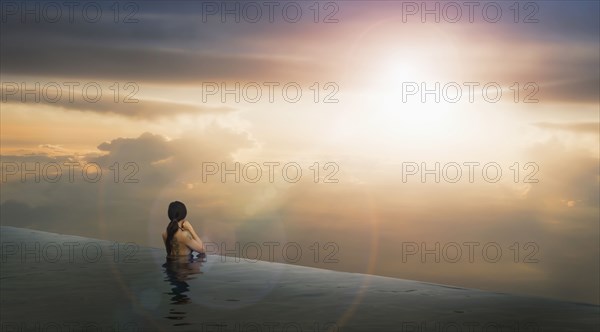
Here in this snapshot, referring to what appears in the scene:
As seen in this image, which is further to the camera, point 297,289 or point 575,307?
point 297,289

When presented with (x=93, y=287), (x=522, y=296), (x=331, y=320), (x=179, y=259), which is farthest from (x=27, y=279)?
(x=522, y=296)

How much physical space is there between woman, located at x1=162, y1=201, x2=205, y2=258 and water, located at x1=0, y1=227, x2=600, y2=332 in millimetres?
382

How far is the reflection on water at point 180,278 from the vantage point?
13734mm

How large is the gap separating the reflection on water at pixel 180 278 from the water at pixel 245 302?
23 millimetres

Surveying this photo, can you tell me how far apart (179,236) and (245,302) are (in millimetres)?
4988

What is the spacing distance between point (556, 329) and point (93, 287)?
1055 cm

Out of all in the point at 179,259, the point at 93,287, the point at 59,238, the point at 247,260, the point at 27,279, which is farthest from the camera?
the point at 59,238

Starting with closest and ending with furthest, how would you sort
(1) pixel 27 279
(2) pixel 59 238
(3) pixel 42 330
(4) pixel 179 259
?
(3) pixel 42 330, (1) pixel 27 279, (4) pixel 179 259, (2) pixel 59 238

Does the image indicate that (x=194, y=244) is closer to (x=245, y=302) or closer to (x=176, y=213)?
(x=176, y=213)

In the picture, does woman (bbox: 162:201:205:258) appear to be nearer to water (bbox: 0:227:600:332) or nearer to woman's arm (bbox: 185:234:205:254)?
woman's arm (bbox: 185:234:205:254)

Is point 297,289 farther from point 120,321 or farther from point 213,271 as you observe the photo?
point 120,321

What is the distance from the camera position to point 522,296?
631 inches

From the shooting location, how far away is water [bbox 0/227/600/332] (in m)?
13.1

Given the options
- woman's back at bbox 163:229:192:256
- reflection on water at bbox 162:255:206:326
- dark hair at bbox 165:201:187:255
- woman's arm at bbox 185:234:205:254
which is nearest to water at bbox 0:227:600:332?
reflection on water at bbox 162:255:206:326
